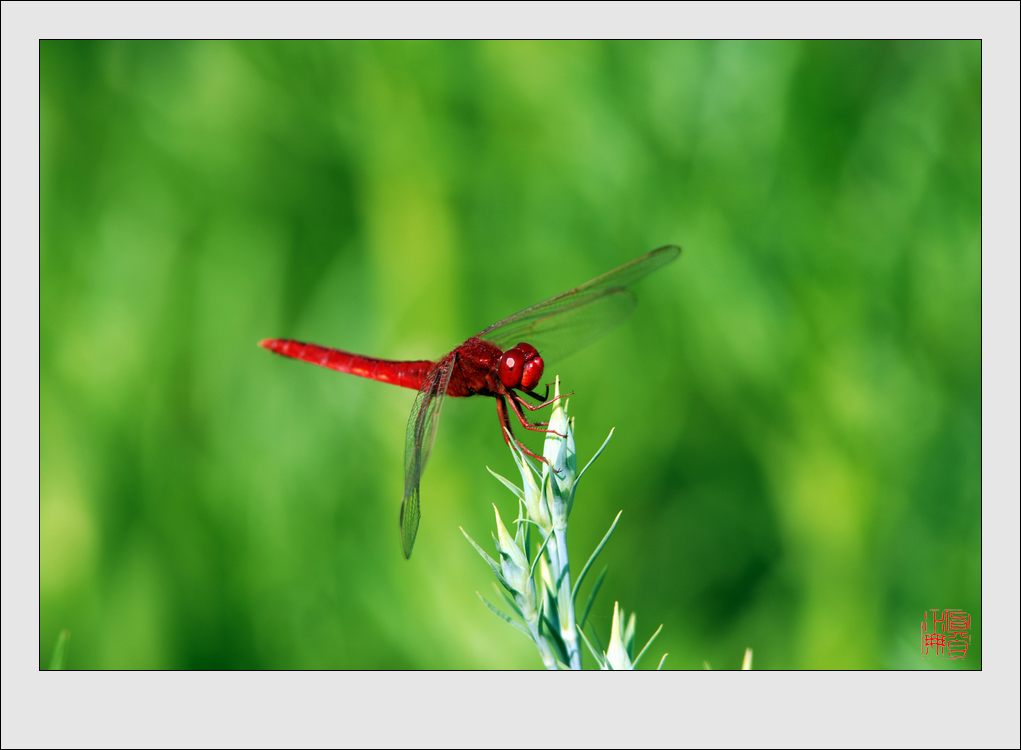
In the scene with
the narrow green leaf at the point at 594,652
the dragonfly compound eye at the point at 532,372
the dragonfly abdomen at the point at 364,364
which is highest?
the dragonfly abdomen at the point at 364,364

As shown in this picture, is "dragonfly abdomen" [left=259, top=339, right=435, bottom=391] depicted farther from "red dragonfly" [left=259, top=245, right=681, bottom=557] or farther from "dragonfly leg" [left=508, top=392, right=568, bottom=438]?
"dragonfly leg" [left=508, top=392, right=568, bottom=438]

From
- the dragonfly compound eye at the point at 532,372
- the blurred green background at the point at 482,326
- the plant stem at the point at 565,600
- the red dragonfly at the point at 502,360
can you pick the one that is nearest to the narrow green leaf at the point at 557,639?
the plant stem at the point at 565,600

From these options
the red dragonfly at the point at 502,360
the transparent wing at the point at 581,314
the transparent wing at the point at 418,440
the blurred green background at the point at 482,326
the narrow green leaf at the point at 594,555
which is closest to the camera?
the narrow green leaf at the point at 594,555

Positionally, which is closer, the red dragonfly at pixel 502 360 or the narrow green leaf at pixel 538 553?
the narrow green leaf at pixel 538 553

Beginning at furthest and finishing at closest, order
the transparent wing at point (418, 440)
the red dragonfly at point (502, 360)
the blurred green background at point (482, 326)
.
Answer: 1. the blurred green background at point (482, 326)
2. the red dragonfly at point (502, 360)
3. the transparent wing at point (418, 440)

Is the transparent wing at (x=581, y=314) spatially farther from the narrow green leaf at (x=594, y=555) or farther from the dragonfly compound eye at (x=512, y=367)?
the narrow green leaf at (x=594, y=555)

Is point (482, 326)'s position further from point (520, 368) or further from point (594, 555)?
point (594, 555)

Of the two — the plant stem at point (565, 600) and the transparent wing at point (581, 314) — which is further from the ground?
the transparent wing at point (581, 314)
